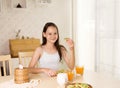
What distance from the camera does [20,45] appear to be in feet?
12.4

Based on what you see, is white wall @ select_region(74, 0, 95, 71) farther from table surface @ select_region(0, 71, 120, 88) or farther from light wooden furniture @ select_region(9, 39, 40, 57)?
table surface @ select_region(0, 71, 120, 88)

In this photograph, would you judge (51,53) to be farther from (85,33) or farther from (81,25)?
(81,25)

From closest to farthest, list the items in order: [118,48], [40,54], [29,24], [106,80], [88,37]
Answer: [106,80]
[40,54]
[118,48]
[88,37]
[29,24]

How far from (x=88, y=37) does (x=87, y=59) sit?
411 millimetres

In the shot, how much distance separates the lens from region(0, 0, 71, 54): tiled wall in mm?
3908

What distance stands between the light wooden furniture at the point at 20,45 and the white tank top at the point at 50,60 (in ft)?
4.78

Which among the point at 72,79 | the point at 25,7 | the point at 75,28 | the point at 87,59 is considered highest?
the point at 25,7

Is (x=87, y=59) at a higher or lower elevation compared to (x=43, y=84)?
lower

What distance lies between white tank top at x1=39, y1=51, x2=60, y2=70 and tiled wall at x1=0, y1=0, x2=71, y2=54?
1.72m

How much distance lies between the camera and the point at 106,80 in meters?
1.89

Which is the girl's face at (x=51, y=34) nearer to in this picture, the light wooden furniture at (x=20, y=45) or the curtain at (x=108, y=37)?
the curtain at (x=108, y=37)

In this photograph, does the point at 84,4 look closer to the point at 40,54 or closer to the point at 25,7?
the point at 25,7

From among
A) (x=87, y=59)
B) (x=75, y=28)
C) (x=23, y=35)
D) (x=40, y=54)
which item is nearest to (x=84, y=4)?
(x=75, y=28)

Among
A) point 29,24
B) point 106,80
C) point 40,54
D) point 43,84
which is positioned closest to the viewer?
point 43,84
